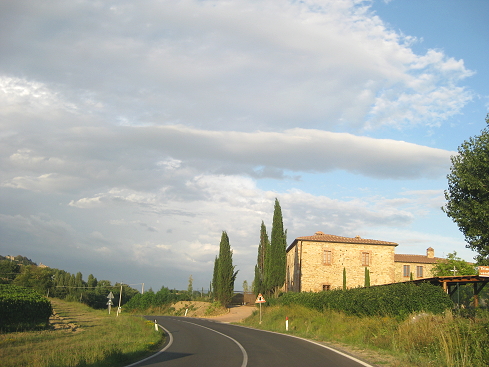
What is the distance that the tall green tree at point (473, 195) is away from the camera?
1797cm

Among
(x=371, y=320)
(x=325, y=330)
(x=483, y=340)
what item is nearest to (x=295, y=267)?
(x=325, y=330)

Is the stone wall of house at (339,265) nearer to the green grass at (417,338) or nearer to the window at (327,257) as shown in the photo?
the window at (327,257)

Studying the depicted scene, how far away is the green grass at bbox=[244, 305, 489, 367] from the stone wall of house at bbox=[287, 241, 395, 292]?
73.5 feet

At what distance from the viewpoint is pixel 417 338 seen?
1240 cm

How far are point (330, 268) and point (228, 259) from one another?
15772 millimetres

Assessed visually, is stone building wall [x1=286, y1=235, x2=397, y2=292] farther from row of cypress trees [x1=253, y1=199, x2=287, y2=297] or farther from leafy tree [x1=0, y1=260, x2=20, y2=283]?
leafy tree [x1=0, y1=260, x2=20, y2=283]

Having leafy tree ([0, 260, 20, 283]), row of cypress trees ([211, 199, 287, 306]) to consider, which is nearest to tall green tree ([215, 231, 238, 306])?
row of cypress trees ([211, 199, 287, 306])

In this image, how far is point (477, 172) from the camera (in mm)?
18391

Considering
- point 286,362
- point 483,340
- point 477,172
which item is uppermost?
point 477,172

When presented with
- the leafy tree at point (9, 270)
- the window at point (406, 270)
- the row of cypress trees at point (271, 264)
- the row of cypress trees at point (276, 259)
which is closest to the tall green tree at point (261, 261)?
the row of cypress trees at point (271, 264)

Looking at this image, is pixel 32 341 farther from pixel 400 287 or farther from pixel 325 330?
pixel 400 287

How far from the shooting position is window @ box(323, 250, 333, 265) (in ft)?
144

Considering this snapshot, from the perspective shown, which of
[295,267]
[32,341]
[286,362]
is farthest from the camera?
[295,267]

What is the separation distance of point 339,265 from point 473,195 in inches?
1025
